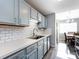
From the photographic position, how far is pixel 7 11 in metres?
1.46

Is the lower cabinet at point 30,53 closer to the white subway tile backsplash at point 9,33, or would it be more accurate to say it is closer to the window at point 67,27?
the white subway tile backsplash at point 9,33

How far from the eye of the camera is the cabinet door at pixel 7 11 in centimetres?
133

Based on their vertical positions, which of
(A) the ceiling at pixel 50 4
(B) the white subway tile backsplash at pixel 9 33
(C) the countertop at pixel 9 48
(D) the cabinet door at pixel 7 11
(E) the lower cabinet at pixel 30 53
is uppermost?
(A) the ceiling at pixel 50 4

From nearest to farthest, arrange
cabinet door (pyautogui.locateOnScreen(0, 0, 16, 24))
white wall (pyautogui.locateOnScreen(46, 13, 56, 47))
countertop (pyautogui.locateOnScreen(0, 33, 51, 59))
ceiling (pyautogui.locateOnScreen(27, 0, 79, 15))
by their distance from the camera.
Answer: countertop (pyautogui.locateOnScreen(0, 33, 51, 59))
cabinet door (pyautogui.locateOnScreen(0, 0, 16, 24))
ceiling (pyautogui.locateOnScreen(27, 0, 79, 15))
white wall (pyautogui.locateOnScreen(46, 13, 56, 47))

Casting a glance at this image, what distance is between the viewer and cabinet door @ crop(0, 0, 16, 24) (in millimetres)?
1331

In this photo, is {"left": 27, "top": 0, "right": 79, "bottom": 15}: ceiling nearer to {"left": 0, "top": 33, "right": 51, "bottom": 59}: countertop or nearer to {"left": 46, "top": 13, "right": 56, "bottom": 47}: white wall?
{"left": 46, "top": 13, "right": 56, "bottom": 47}: white wall

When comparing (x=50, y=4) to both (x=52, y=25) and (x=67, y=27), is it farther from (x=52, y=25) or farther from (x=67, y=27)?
(x=67, y=27)

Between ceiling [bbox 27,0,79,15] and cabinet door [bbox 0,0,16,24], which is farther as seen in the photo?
ceiling [bbox 27,0,79,15]

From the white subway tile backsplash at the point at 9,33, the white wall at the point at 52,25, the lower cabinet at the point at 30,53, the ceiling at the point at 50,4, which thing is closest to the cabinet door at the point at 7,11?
the white subway tile backsplash at the point at 9,33

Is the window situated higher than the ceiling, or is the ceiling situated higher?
the ceiling

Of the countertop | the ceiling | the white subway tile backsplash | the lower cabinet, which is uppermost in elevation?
the ceiling

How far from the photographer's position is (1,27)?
174cm

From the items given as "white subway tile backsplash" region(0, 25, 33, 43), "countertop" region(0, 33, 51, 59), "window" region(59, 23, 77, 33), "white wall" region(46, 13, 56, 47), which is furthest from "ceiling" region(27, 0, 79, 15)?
"window" region(59, 23, 77, 33)

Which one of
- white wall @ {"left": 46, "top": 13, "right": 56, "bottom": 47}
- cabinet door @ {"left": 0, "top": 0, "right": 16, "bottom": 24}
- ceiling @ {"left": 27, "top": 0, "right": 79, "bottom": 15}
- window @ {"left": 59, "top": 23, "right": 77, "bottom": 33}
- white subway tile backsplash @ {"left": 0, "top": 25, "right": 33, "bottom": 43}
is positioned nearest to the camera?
cabinet door @ {"left": 0, "top": 0, "right": 16, "bottom": 24}
